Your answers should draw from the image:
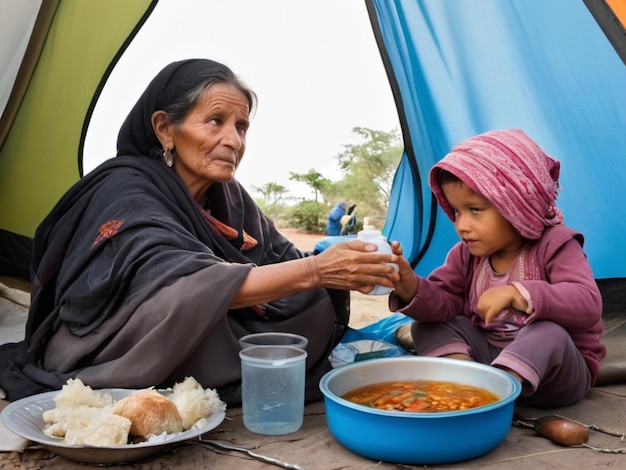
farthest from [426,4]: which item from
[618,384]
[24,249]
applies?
[24,249]

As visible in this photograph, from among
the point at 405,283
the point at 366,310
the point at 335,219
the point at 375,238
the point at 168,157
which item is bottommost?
the point at 335,219

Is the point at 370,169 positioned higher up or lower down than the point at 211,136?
lower down

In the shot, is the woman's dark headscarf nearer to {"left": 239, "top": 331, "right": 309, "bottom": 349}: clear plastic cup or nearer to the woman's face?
the woman's face

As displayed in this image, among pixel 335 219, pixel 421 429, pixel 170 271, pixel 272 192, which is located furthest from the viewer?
pixel 272 192

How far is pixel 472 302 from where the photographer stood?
7.16 feet

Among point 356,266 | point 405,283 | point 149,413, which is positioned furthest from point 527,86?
point 149,413

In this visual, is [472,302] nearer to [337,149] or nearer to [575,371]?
[575,371]

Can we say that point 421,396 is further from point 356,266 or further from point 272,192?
point 272,192

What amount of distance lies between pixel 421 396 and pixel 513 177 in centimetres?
67

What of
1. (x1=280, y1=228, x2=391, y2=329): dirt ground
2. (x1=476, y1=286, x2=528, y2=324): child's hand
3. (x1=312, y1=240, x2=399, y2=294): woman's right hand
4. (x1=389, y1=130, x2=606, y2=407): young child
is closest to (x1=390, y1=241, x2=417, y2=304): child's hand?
(x1=389, y1=130, x2=606, y2=407): young child

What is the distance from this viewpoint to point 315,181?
1619 centimetres

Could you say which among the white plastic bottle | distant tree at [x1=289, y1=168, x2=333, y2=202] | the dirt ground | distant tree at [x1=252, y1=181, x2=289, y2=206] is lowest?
distant tree at [x1=252, y1=181, x2=289, y2=206]

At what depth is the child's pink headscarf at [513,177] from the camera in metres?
1.95

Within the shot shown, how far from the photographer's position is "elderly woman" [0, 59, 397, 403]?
1846 millimetres
